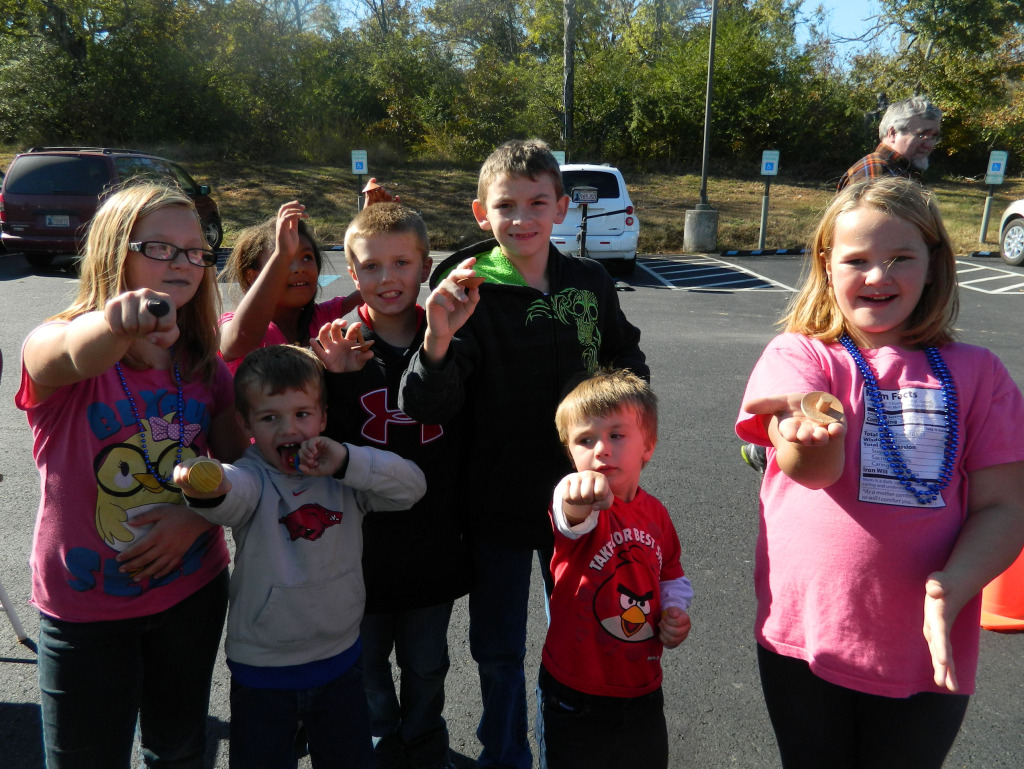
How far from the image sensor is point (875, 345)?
1.72 metres

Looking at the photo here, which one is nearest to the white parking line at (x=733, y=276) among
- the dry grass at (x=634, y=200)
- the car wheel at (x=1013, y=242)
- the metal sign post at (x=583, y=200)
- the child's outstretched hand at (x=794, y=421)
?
the car wheel at (x=1013, y=242)

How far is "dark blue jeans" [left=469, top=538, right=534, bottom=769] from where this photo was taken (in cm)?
221

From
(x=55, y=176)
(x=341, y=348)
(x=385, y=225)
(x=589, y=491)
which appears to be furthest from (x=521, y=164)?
(x=55, y=176)

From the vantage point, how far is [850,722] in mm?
1657

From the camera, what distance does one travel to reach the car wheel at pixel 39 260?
473 inches

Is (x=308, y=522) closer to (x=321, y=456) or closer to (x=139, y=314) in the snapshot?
(x=321, y=456)

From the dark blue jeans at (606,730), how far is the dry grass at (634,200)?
14.3 meters

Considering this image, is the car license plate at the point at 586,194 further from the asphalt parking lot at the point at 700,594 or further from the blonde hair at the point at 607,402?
the blonde hair at the point at 607,402

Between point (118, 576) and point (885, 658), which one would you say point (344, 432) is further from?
point (885, 658)

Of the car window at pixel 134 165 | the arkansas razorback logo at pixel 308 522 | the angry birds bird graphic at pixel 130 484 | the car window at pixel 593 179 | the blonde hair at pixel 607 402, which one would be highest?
the car window at pixel 134 165

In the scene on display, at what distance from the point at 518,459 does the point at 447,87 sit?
2727cm

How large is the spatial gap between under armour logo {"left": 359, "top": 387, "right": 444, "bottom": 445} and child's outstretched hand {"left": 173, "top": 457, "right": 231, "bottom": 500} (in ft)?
1.60

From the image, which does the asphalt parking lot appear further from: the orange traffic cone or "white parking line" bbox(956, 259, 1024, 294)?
"white parking line" bbox(956, 259, 1024, 294)

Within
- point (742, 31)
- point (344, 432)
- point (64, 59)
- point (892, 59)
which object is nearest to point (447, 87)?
point (742, 31)
